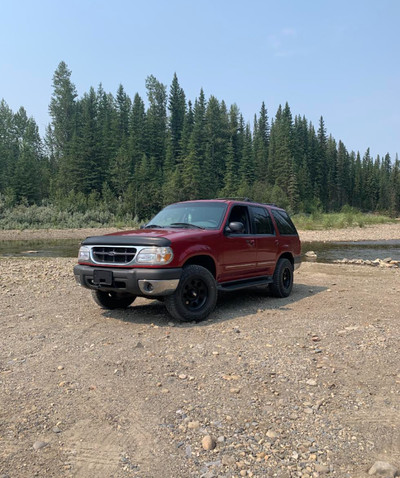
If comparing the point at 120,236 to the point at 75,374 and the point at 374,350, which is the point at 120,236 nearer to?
the point at 75,374

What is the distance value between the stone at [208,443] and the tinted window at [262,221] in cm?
533

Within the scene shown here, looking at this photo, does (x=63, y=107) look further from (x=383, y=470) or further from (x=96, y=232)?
(x=383, y=470)

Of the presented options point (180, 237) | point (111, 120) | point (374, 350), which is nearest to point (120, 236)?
point (180, 237)

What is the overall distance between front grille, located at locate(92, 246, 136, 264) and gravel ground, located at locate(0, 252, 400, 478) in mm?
999

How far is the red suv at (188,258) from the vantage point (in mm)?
5797

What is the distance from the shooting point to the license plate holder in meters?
5.92

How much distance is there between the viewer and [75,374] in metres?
4.20

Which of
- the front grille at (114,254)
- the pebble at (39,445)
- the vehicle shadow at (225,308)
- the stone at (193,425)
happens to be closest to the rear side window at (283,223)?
the vehicle shadow at (225,308)

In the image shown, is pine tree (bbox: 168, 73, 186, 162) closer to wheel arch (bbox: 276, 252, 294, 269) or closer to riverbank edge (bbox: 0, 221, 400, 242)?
riverbank edge (bbox: 0, 221, 400, 242)

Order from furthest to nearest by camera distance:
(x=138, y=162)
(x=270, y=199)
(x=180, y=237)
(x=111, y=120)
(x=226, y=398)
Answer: (x=111, y=120) < (x=138, y=162) < (x=270, y=199) < (x=180, y=237) < (x=226, y=398)

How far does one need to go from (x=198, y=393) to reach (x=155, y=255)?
248 centimetres

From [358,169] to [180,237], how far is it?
434ft

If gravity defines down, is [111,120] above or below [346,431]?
above

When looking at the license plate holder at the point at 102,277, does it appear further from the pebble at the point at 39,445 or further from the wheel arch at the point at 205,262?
the pebble at the point at 39,445
